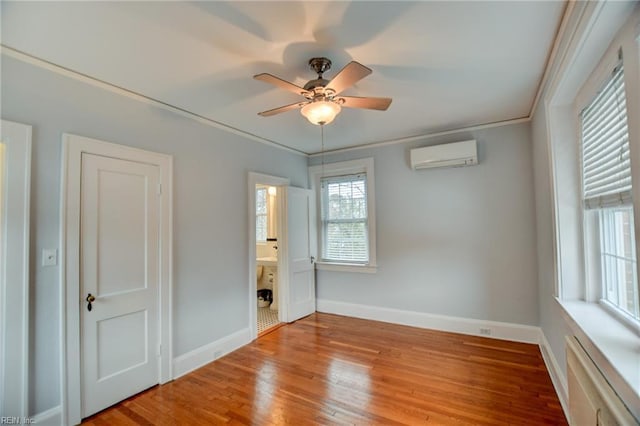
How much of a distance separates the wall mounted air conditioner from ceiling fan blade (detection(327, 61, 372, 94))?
2122mm

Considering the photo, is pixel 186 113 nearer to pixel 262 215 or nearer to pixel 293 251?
pixel 293 251

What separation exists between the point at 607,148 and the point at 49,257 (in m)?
3.57

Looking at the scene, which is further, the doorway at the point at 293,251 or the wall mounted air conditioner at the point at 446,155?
the doorway at the point at 293,251

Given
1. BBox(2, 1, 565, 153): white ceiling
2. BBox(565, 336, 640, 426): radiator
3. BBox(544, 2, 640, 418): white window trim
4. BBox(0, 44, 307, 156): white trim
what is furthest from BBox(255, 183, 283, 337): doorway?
BBox(565, 336, 640, 426): radiator

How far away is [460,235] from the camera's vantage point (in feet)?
12.2

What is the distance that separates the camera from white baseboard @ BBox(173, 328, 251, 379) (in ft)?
9.26

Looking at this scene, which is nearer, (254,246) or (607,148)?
(607,148)

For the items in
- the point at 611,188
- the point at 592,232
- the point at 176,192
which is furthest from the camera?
the point at 176,192

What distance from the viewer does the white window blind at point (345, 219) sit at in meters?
4.45

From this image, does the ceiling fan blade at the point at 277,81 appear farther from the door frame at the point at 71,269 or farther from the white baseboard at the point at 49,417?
the white baseboard at the point at 49,417

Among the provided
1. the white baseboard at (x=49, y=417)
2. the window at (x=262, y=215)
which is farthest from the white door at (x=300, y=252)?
the white baseboard at (x=49, y=417)

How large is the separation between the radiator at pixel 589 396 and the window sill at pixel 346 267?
258 cm

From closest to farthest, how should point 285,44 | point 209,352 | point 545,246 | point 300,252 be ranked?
1. point 285,44
2. point 545,246
3. point 209,352
4. point 300,252

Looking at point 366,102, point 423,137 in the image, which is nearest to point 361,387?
point 366,102
